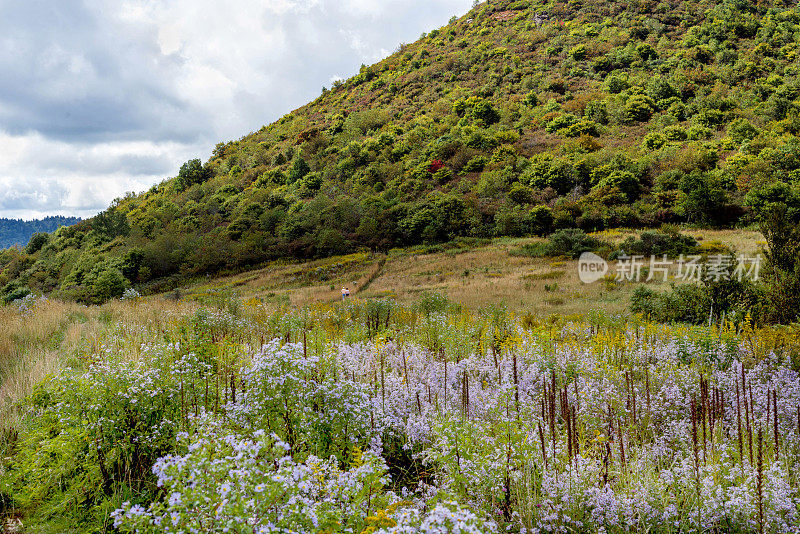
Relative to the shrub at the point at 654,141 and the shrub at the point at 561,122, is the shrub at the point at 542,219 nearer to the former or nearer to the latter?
the shrub at the point at 654,141

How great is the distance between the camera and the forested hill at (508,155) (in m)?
39.2

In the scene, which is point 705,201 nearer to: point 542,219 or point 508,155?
point 542,219

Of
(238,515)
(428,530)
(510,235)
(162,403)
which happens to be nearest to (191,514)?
A: (238,515)

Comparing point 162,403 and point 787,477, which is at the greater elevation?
point 162,403

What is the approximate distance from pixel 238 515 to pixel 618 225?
132 feet

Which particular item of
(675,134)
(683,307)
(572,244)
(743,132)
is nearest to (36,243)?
(572,244)

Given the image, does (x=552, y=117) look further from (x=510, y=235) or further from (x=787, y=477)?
(x=787, y=477)

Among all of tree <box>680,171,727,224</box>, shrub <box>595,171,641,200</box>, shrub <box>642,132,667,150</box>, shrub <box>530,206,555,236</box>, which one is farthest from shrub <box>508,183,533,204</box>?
shrub <box>642,132,667,150</box>

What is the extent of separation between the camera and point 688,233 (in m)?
31.2

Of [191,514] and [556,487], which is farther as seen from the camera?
[556,487]

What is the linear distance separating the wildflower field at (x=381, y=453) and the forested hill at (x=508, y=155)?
3196 centimetres

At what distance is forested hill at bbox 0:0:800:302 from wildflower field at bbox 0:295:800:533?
31962 mm

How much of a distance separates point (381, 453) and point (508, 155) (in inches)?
2104

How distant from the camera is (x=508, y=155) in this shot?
174ft
